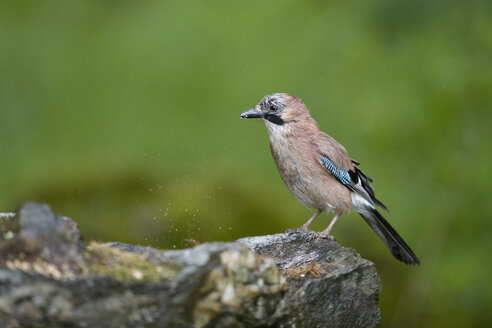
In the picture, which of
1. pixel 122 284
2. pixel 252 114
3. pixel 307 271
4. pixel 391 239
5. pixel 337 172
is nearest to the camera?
pixel 122 284

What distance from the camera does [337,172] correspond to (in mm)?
5398

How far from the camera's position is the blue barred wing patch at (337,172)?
5348 millimetres

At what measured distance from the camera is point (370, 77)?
274 inches

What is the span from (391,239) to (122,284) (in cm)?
297

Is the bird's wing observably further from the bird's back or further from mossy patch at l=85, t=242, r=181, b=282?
mossy patch at l=85, t=242, r=181, b=282

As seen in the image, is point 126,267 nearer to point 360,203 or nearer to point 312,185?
point 312,185

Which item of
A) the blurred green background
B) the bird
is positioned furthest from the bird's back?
the blurred green background

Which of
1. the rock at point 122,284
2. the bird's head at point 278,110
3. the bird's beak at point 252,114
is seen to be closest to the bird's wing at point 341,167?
the bird's head at point 278,110

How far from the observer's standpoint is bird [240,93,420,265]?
5309mm

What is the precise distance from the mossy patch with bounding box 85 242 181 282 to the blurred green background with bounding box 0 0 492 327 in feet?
9.02

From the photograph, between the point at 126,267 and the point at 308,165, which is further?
the point at 308,165

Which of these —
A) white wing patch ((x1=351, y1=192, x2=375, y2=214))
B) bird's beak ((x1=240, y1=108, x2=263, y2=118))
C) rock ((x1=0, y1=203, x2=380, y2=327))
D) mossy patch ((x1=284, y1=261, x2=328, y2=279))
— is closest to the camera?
rock ((x1=0, y1=203, x2=380, y2=327))

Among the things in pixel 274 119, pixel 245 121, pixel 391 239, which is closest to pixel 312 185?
pixel 274 119

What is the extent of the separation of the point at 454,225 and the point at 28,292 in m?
4.26
